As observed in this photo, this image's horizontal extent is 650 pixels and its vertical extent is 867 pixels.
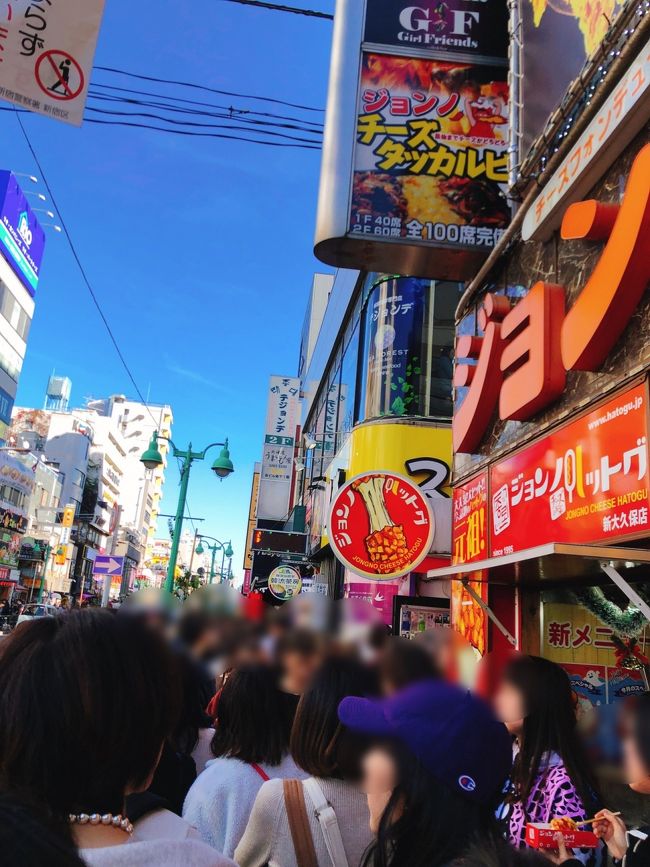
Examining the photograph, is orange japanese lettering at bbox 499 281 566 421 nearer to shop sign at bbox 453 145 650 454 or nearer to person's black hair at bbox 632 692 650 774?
shop sign at bbox 453 145 650 454

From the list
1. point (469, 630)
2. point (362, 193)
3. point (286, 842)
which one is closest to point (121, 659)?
point (286, 842)

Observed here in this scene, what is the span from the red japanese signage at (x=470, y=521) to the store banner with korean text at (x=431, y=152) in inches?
105

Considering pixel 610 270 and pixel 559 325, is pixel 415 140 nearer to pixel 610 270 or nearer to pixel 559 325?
pixel 559 325

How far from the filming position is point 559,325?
16.7 ft

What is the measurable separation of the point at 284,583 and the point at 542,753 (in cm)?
1600

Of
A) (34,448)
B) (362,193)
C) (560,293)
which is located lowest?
(560,293)

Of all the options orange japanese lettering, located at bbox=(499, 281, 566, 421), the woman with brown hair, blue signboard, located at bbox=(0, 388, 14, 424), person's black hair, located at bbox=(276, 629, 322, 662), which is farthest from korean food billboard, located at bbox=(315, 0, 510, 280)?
blue signboard, located at bbox=(0, 388, 14, 424)

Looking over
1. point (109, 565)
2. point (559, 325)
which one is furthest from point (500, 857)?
point (109, 565)

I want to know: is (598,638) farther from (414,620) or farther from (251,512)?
(251,512)

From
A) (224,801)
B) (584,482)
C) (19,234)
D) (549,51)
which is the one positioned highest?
(19,234)

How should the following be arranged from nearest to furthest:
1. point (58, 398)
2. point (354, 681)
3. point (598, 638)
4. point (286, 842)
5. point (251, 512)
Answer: point (286, 842)
point (354, 681)
point (598, 638)
point (251, 512)
point (58, 398)

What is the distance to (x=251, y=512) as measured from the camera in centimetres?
4372

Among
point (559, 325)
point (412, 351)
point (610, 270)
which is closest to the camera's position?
point (610, 270)

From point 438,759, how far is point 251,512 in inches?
1674
